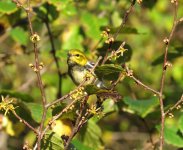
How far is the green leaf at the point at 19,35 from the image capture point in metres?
3.24

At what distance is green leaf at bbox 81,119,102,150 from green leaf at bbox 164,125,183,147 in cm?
29

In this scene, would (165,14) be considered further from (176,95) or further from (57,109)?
(57,109)

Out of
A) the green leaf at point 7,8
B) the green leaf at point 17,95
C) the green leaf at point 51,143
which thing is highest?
the green leaf at point 7,8

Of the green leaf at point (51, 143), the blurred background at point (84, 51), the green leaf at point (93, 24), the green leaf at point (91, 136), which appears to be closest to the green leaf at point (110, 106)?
the blurred background at point (84, 51)

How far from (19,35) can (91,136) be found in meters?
1.02

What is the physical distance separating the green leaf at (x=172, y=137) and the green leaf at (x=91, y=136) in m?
0.29

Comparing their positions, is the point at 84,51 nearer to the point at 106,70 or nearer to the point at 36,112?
the point at 36,112

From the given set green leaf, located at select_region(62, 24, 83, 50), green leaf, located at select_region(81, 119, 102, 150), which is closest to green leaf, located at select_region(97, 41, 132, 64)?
green leaf, located at select_region(81, 119, 102, 150)

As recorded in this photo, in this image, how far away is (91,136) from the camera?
8.11 ft

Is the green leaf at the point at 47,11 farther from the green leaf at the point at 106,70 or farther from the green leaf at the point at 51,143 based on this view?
the green leaf at the point at 51,143

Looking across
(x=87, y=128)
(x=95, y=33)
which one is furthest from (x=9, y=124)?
(x=95, y=33)

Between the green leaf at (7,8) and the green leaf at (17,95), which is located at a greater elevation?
the green leaf at (7,8)

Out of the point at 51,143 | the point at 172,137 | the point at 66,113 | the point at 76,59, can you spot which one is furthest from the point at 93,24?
the point at 51,143

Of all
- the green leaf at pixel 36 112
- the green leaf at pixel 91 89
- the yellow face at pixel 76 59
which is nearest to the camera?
the green leaf at pixel 91 89
